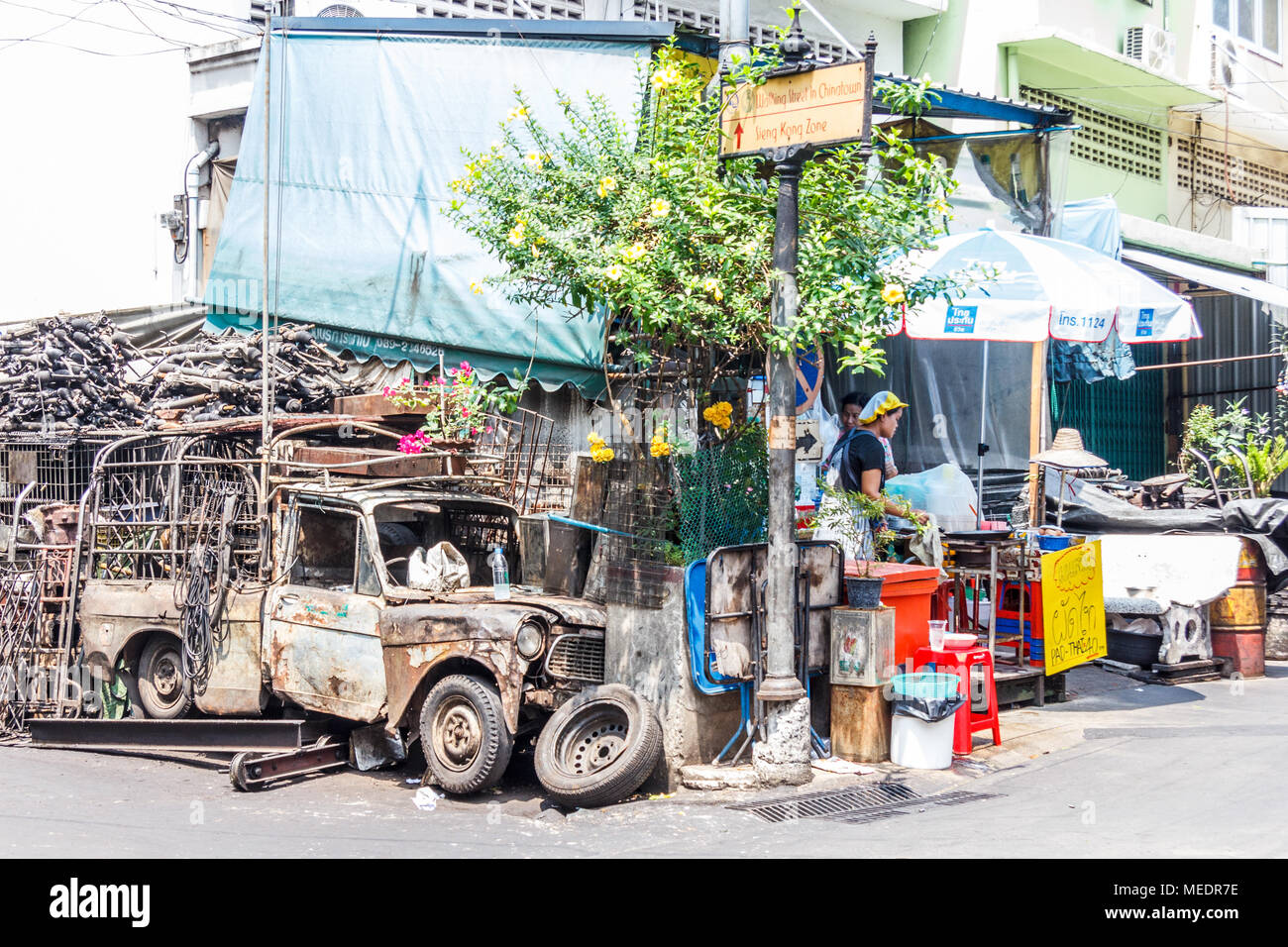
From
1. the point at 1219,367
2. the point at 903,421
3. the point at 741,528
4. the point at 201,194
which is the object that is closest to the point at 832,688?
the point at 741,528

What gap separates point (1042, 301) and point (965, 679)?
393 centimetres

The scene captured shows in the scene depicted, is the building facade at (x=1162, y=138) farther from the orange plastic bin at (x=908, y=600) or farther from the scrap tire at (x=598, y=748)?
the scrap tire at (x=598, y=748)

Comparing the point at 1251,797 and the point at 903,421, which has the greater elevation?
the point at 903,421

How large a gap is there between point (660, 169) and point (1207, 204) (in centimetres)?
1708

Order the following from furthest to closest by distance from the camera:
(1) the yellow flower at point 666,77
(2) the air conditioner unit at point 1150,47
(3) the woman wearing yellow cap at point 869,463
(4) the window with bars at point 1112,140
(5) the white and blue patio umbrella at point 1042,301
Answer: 1. (4) the window with bars at point 1112,140
2. (2) the air conditioner unit at point 1150,47
3. (5) the white and blue patio umbrella at point 1042,301
4. (3) the woman wearing yellow cap at point 869,463
5. (1) the yellow flower at point 666,77

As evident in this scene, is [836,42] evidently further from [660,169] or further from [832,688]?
[832,688]

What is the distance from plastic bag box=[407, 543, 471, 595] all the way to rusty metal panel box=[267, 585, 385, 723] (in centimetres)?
34

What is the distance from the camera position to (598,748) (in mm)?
7883

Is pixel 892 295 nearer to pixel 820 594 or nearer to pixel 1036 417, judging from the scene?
pixel 820 594

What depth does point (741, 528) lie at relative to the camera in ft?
28.3

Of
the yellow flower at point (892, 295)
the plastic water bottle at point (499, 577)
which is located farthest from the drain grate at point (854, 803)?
the yellow flower at point (892, 295)

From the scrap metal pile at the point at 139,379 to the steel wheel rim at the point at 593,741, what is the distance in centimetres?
579

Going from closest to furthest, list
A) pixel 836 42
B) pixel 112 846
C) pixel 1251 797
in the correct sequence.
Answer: pixel 112 846 → pixel 1251 797 → pixel 836 42

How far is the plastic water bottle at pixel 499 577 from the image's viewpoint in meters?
8.57
